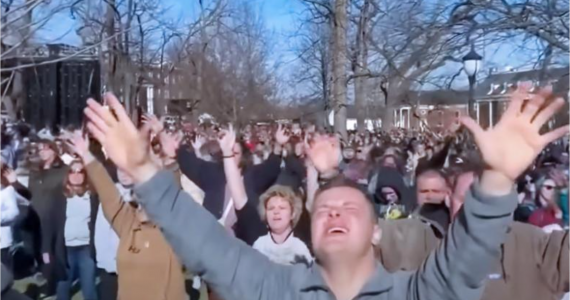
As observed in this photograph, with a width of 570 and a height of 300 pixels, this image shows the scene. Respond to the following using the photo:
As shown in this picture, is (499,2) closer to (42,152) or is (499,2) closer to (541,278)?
(42,152)

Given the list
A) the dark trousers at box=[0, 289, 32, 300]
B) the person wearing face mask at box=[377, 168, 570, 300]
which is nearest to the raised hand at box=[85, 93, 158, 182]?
the dark trousers at box=[0, 289, 32, 300]

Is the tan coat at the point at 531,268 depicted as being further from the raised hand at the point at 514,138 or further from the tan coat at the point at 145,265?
the tan coat at the point at 145,265

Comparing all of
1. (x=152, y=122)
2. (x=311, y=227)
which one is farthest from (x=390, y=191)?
(x=311, y=227)

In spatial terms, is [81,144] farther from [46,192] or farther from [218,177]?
[46,192]

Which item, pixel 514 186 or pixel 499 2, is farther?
pixel 499 2

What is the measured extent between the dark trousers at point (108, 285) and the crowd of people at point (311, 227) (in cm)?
3

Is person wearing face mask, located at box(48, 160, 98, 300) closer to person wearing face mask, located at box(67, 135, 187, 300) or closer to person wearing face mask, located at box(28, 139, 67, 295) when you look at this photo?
person wearing face mask, located at box(28, 139, 67, 295)

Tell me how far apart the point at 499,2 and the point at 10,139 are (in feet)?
41.8

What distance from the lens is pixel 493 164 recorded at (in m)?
2.48

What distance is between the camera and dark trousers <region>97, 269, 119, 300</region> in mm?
8484

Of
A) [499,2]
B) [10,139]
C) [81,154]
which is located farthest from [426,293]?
[10,139]

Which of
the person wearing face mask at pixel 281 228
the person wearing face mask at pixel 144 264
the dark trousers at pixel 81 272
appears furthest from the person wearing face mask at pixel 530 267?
the dark trousers at pixel 81 272

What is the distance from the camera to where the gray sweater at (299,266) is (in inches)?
98.3

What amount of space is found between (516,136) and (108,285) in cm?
676
